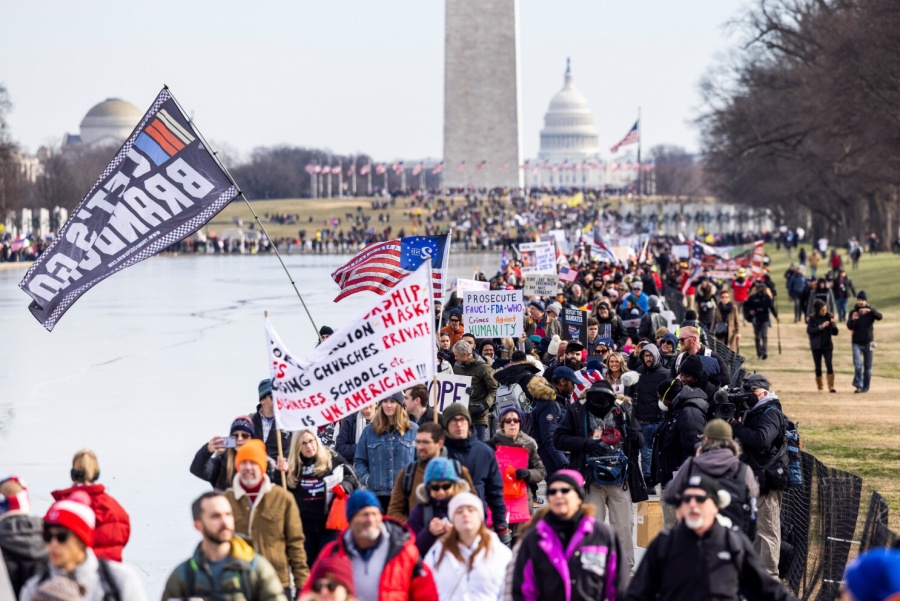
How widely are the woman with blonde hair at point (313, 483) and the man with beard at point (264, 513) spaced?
906 mm

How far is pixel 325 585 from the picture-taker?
21.4 feet

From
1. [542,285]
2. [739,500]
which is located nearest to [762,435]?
[739,500]

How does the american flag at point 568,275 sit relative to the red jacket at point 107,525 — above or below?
above

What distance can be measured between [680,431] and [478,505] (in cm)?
371

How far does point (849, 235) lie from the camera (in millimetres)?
74062

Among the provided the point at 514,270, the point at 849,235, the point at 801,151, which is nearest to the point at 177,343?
the point at 514,270

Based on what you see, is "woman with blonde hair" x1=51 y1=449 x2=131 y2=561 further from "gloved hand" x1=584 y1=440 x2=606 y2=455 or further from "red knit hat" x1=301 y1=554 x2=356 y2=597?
"gloved hand" x1=584 y1=440 x2=606 y2=455

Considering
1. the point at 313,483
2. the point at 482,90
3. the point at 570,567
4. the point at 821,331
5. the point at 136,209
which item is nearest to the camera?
the point at 570,567

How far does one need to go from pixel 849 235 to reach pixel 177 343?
4854 cm

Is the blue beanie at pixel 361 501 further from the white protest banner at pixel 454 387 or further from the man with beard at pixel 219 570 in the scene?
the white protest banner at pixel 454 387

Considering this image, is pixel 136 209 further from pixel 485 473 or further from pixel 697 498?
pixel 697 498

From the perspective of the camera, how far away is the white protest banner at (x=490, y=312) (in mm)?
16578

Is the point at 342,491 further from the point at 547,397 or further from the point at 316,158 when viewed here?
the point at 316,158

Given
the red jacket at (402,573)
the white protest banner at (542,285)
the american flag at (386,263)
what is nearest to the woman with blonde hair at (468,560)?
the red jacket at (402,573)
